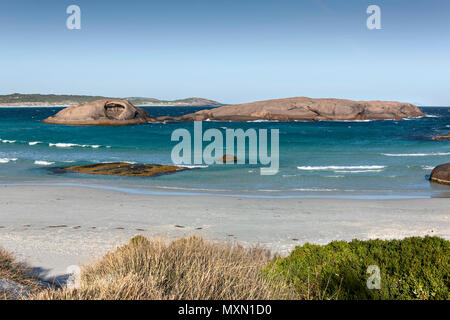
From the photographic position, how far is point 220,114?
98.9 meters

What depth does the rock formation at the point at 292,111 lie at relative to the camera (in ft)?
320

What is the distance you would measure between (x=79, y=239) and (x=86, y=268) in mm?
5062

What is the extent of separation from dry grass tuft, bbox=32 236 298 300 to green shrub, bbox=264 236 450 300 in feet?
1.61

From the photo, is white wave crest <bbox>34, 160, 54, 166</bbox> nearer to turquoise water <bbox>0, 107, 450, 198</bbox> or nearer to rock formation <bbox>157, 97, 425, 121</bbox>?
turquoise water <bbox>0, 107, 450, 198</bbox>

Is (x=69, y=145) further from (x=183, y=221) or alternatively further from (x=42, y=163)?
(x=183, y=221)

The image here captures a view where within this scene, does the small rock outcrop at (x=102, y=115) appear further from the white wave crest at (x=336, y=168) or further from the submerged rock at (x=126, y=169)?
the white wave crest at (x=336, y=168)

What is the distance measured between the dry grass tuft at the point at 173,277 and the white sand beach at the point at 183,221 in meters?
2.31

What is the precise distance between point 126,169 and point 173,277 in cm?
2318

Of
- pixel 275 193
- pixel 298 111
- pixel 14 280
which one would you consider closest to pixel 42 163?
pixel 275 193

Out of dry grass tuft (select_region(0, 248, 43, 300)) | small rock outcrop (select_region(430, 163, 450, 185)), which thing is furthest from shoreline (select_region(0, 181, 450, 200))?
dry grass tuft (select_region(0, 248, 43, 300))

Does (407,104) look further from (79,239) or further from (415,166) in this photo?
(79,239)

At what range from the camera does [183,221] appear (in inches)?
556
